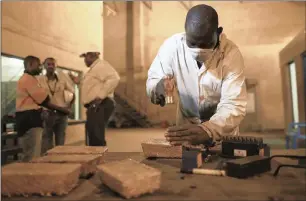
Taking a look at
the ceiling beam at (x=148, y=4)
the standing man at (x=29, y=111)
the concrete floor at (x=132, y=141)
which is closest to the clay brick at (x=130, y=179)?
the standing man at (x=29, y=111)

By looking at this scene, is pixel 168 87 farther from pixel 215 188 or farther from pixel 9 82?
pixel 9 82

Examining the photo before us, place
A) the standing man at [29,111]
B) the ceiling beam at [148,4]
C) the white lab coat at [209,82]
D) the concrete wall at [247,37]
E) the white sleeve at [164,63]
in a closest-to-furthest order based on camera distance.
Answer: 1. the white lab coat at [209,82]
2. the white sleeve at [164,63]
3. the standing man at [29,111]
4. the concrete wall at [247,37]
5. the ceiling beam at [148,4]

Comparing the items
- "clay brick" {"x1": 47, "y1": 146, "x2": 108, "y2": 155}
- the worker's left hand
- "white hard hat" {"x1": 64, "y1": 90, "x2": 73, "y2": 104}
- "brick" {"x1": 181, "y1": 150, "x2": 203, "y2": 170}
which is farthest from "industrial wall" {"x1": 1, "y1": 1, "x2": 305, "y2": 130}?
"brick" {"x1": 181, "y1": 150, "x2": 203, "y2": 170}

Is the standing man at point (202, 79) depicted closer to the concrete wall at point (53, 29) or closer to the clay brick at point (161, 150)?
the clay brick at point (161, 150)

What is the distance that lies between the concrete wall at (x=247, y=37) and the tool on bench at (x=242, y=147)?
9.43m

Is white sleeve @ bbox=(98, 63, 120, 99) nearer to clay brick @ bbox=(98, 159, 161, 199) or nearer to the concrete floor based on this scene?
the concrete floor

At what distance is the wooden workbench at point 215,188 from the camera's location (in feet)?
2.91

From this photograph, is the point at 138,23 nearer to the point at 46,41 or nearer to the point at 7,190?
the point at 46,41

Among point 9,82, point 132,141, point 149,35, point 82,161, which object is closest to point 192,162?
point 82,161

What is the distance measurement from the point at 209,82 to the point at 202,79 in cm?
6

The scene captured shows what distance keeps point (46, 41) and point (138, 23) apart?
711 centimetres

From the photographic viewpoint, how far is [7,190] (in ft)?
3.09

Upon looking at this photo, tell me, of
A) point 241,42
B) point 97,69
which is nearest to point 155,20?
point 241,42

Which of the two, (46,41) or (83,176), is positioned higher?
(46,41)
